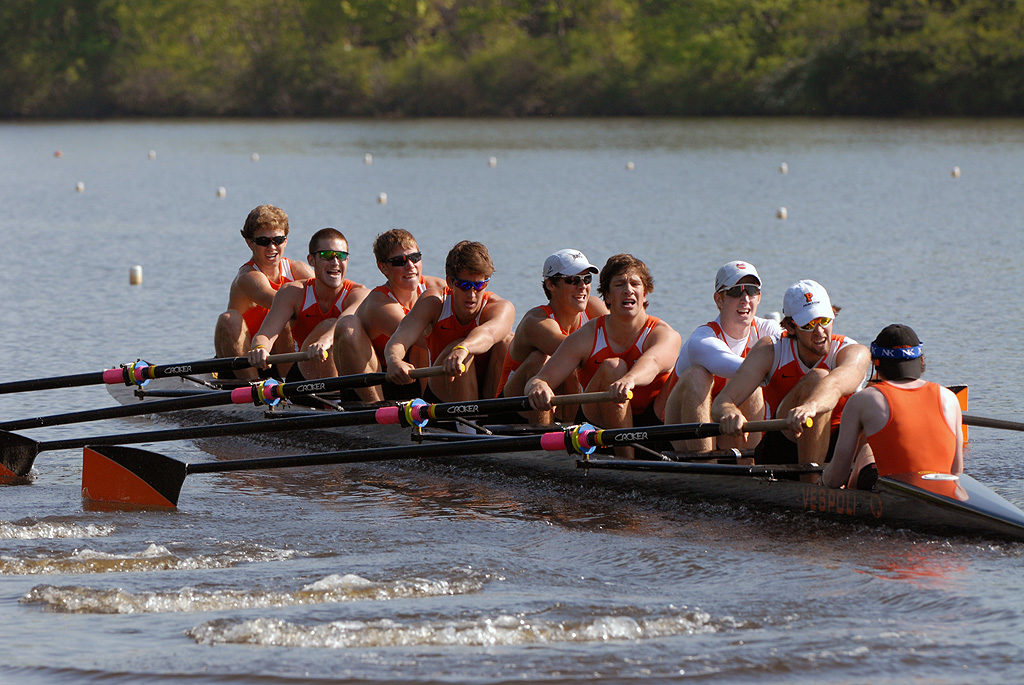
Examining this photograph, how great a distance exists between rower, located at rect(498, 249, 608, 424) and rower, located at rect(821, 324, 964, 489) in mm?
2120

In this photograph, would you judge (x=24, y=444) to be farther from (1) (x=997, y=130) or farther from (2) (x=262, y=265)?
(1) (x=997, y=130)

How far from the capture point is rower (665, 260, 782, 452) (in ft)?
24.0

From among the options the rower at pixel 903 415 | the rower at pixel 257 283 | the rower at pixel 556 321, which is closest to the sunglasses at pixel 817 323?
the rower at pixel 903 415

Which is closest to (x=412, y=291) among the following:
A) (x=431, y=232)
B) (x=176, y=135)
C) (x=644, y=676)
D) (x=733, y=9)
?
(x=644, y=676)

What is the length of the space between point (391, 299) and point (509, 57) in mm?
63795

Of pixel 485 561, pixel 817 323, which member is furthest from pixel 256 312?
pixel 817 323

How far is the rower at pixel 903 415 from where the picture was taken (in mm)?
6234

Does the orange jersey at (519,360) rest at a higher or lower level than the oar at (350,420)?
higher

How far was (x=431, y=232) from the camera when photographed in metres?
25.2

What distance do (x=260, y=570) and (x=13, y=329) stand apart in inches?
378

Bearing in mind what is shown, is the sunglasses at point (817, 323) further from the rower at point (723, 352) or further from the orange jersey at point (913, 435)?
the orange jersey at point (913, 435)

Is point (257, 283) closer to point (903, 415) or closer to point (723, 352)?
point (723, 352)

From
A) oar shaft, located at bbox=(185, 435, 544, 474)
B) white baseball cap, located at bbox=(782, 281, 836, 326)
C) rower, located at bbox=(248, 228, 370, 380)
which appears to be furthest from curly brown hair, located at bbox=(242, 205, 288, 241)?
white baseball cap, located at bbox=(782, 281, 836, 326)

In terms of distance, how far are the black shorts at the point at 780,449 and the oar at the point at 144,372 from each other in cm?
348
